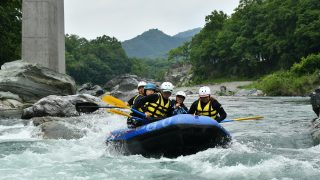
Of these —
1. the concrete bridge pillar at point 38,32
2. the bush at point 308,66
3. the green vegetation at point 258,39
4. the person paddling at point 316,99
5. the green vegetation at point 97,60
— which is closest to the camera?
the person paddling at point 316,99

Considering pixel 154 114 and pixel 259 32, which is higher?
pixel 259 32

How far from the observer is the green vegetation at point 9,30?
28.6m

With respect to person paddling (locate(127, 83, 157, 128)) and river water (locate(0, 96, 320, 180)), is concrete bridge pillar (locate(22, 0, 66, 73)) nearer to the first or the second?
river water (locate(0, 96, 320, 180))

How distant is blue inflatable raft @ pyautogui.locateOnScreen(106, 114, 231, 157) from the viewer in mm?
8547

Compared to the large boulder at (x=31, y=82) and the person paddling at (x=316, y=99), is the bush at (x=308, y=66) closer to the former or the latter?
the large boulder at (x=31, y=82)

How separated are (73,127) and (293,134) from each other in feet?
20.8

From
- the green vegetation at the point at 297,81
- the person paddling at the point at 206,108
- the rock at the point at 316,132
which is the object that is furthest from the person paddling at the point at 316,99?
the green vegetation at the point at 297,81

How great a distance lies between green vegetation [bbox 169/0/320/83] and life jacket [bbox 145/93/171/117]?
4469 cm

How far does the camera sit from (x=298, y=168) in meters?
7.71

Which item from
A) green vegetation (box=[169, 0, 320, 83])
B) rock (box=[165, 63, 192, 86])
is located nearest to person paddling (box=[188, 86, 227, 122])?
green vegetation (box=[169, 0, 320, 83])

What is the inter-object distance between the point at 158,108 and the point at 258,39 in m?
54.0

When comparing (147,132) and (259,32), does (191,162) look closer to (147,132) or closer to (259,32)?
(147,132)

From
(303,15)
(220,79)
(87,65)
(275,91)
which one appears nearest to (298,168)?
(275,91)

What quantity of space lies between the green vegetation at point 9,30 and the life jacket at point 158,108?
21098mm
